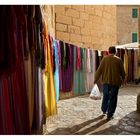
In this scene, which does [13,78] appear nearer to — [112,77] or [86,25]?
[112,77]

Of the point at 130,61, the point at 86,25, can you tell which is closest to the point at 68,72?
the point at 86,25

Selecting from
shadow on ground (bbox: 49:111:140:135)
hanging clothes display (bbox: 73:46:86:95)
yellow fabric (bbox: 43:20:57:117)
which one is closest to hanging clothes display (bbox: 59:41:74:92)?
hanging clothes display (bbox: 73:46:86:95)

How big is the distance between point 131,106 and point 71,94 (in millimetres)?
2540

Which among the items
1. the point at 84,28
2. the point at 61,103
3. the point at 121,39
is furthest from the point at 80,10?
the point at 121,39

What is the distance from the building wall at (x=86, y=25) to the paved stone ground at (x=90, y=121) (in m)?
3.11

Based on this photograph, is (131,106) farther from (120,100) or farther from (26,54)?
(26,54)

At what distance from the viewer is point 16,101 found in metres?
4.32

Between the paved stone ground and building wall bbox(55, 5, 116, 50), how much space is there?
3.11 meters

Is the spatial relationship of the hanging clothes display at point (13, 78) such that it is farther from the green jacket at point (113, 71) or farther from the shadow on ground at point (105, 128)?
the green jacket at point (113, 71)

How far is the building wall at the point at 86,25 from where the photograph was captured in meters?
11.5

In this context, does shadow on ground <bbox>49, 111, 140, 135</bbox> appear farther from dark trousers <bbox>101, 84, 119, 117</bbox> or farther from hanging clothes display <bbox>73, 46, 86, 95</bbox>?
hanging clothes display <bbox>73, 46, 86, 95</bbox>

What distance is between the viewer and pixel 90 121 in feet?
22.9

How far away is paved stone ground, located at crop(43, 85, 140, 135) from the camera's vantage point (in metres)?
6.06

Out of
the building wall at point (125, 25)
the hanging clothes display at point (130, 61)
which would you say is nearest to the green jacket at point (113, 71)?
the hanging clothes display at point (130, 61)
